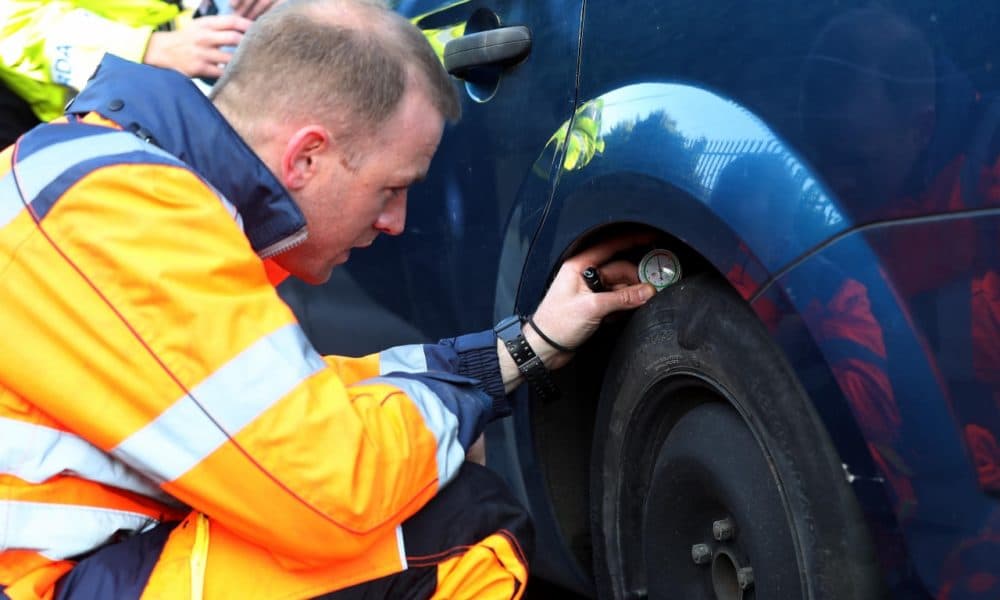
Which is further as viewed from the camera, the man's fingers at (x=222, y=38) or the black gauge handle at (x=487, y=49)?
the man's fingers at (x=222, y=38)

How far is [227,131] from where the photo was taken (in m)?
1.53

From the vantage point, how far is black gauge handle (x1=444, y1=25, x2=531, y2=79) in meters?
1.93

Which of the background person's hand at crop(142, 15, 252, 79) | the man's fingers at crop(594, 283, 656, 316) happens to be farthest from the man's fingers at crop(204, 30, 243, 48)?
the man's fingers at crop(594, 283, 656, 316)

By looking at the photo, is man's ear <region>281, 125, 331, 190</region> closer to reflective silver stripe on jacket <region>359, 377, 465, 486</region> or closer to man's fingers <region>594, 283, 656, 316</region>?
reflective silver stripe on jacket <region>359, 377, 465, 486</region>

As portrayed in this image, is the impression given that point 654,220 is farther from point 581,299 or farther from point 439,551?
point 439,551

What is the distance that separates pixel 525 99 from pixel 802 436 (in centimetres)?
82

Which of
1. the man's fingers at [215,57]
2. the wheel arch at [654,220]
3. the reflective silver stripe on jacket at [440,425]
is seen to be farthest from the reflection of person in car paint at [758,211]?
the man's fingers at [215,57]

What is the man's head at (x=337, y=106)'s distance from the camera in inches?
63.6

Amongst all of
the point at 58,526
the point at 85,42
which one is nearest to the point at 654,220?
the point at 58,526

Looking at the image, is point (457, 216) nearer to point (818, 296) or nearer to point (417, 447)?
point (417, 447)

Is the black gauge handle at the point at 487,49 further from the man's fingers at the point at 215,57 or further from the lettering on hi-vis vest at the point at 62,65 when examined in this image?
the lettering on hi-vis vest at the point at 62,65

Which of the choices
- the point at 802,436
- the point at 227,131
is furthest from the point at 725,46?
the point at 227,131

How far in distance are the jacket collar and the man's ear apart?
0.06m

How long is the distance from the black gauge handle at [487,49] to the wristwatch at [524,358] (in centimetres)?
44
